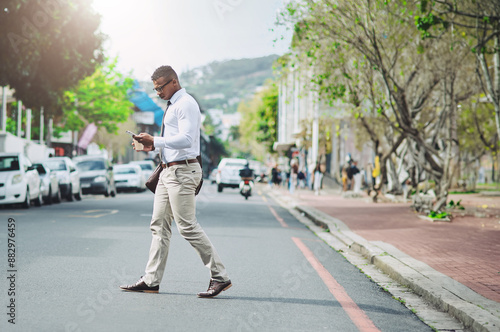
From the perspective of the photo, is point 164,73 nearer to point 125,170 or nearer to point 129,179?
point 129,179

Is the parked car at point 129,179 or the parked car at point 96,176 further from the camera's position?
the parked car at point 129,179

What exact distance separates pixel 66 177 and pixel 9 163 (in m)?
5.13

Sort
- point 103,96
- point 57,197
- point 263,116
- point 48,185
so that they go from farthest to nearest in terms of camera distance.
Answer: point 263,116 → point 103,96 → point 57,197 → point 48,185

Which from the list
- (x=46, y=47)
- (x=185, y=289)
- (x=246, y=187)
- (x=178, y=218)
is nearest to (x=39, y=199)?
(x=46, y=47)

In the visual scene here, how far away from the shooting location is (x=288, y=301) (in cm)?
633

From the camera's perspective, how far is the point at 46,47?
1941cm

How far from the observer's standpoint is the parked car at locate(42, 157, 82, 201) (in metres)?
23.4

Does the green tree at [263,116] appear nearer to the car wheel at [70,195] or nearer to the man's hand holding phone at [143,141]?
the car wheel at [70,195]

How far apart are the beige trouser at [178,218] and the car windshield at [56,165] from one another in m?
18.8

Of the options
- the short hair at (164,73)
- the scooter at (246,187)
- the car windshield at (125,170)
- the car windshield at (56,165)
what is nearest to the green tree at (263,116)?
the car windshield at (125,170)

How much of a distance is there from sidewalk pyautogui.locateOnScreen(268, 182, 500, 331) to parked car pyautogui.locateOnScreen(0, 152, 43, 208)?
7.46 metres

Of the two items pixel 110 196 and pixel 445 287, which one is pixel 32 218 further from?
pixel 110 196

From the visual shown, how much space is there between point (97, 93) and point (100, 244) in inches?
1284

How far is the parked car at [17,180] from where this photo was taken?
17.4m
